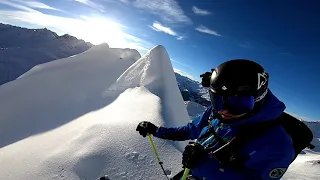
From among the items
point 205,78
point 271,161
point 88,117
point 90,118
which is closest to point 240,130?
point 271,161

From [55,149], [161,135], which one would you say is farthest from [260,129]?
[55,149]

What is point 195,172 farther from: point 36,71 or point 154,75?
point 36,71

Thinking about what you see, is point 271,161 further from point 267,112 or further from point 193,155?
point 193,155

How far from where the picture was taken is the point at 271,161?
2.39 meters

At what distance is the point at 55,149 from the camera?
19.1 ft

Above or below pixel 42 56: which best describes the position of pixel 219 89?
above

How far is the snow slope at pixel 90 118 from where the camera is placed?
521cm

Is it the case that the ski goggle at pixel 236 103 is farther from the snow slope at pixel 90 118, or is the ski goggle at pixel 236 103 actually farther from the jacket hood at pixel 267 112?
the snow slope at pixel 90 118

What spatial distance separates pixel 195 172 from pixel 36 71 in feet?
35.6

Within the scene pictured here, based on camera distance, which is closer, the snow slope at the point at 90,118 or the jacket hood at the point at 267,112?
the jacket hood at the point at 267,112

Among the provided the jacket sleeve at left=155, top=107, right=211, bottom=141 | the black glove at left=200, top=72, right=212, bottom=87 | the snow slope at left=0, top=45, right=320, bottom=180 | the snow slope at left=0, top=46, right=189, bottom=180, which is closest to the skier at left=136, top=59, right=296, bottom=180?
the black glove at left=200, top=72, right=212, bottom=87

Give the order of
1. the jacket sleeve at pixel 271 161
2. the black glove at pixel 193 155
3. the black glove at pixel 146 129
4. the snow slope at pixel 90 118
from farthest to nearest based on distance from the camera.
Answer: the snow slope at pixel 90 118
the black glove at pixel 146 129
the black glove at pixel 193 155
the jacket sleeve at pixel 271 161

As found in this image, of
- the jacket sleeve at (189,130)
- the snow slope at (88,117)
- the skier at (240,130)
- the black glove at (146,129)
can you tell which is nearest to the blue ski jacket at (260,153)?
the skier at (240,130)

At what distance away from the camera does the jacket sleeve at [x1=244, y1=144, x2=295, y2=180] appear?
238 cm
